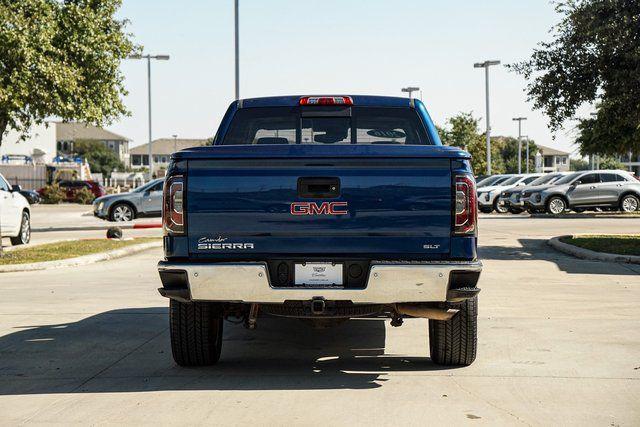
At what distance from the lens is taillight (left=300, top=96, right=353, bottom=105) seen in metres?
7.93

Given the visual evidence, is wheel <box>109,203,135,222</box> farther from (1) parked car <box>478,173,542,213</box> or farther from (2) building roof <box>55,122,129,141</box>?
(2) building roof <box>55,122,129,141</box>

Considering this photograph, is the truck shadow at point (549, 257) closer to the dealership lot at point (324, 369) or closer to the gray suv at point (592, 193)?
the dealership lot at point (324, 369)

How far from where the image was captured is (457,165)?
20.4 ft

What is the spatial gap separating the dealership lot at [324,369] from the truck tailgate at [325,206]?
39.6 inches

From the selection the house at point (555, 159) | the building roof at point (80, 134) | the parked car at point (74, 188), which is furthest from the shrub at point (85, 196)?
the house at point (555, 159)

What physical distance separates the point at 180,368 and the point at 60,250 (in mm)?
12182

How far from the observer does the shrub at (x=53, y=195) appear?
184ft

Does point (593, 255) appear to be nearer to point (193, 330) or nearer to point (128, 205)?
point (193, 330)

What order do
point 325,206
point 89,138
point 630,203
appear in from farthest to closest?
point 89,138 → point 630,203 → point 325,206

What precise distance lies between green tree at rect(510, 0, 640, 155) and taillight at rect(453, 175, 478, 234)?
38.5 feet

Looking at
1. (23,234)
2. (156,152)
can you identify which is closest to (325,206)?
(23,234)

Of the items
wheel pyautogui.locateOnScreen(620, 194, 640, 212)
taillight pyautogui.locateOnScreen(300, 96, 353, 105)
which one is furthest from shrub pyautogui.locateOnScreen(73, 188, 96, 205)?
taillight pyautogui.locateOnScreen(300, 96, 353, 105)

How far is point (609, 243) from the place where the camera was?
18.5 meters

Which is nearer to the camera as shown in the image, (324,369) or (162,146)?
(324,369)
